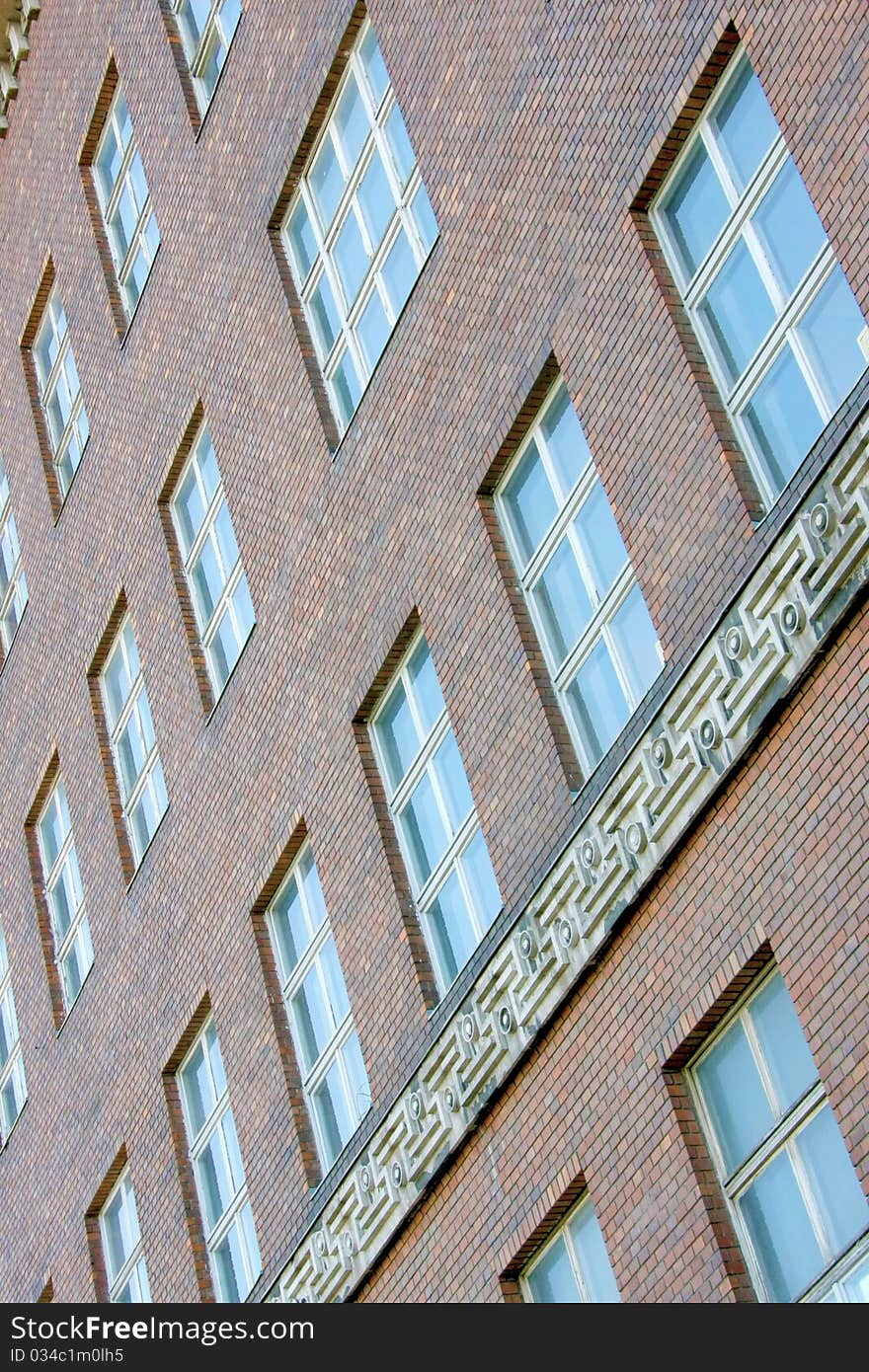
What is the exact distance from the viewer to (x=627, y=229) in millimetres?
→ 15594

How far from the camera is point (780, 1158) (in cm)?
1347

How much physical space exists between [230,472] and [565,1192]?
29.7ft

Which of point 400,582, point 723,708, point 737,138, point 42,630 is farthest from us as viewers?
point 42,630

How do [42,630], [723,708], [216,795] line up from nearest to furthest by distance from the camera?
[723,708]
[216,795]
[42,630]

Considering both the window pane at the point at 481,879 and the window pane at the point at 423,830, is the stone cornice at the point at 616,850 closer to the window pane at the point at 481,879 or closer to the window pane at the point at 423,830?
the window pane at the point at 481,879

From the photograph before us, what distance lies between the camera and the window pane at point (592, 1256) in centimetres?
1487

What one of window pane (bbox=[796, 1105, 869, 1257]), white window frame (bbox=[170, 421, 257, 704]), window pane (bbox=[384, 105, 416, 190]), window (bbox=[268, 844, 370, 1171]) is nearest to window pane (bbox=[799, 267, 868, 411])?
window pane (bbox=[796, 1105, 869, 1257])

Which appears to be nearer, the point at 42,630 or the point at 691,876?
the point at 691,876

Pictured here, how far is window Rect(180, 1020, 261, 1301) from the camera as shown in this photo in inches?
805

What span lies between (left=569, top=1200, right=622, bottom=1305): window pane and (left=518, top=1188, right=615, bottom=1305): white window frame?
0.05 feet

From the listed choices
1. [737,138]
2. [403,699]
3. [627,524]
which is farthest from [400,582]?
[737,138]

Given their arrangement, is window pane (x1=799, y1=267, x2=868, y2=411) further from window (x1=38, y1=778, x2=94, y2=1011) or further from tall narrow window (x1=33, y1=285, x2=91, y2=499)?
tall narrow window (x1=33, y1=285, x2=91, y2=499)

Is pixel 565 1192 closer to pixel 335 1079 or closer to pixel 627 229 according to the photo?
pixel 335 1079

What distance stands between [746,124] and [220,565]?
9066 millimetres
